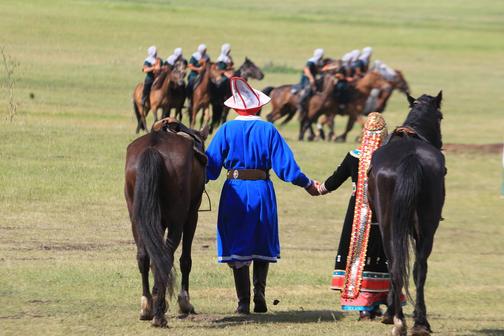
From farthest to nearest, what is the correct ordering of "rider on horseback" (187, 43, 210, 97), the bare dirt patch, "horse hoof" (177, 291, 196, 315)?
"rider on horseback" (187, 43, 210, 97)
the bare dirt patch
"horse hoof" (177, 291, 196, 315)

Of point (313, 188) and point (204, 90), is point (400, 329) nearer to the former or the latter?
point (313, 188)

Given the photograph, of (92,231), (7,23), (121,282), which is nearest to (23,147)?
(7,23)

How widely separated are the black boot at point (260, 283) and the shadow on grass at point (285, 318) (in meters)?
0.09

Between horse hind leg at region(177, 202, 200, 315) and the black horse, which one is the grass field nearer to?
horse hind leg at region(177, 202, 200, 315)

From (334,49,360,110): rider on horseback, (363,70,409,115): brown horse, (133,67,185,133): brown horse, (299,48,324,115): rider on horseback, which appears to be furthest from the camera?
(363,70,409,115): brown horse

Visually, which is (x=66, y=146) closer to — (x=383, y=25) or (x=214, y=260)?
(x=214, y=260)

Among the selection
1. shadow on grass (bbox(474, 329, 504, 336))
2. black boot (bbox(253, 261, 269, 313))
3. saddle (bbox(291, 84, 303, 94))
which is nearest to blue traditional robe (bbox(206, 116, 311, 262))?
black boot (bbox(253, 261, 269, 313))

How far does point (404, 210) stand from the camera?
8664 millimetres

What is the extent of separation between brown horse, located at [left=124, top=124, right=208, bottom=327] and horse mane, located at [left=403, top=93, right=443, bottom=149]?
161 centimetres

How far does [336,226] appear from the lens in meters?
16.7

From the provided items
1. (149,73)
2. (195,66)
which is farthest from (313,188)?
(195,66)

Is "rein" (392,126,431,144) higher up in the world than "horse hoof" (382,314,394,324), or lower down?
higher up

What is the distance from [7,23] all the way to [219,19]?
3043 cm

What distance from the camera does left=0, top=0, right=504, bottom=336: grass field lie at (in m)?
9.92
